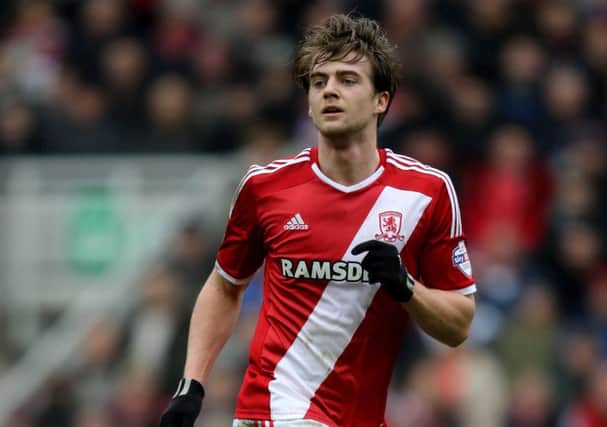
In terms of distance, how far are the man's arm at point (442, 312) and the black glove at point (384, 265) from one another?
0.41ft

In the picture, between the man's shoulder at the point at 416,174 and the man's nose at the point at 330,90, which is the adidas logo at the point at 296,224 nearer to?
the man's shoulder at the point at 416,174

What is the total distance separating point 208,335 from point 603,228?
597 centimetres

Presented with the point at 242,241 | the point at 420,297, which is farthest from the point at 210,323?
the point at 420,297

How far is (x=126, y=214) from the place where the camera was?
1300 centimetres

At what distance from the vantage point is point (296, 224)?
6359mm

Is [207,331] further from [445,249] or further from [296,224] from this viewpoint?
[445,249]

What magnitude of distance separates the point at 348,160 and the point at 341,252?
0.37 meters

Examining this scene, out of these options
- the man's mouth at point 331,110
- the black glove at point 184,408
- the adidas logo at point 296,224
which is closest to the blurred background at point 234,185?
the black glove at point 184,408

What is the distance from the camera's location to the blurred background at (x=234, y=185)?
37.2ft

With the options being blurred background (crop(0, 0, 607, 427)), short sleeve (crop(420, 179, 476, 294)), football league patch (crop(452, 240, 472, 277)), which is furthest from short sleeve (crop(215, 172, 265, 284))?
blurred background (crop(0, 0, 607, 427))

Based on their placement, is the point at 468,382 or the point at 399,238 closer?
the point at 399,238

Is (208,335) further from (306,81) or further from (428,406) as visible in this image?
(428,406)

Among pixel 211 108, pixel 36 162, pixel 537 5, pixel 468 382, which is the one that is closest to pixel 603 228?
pixel 468 382

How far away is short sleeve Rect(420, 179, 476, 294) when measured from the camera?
6324 mm
